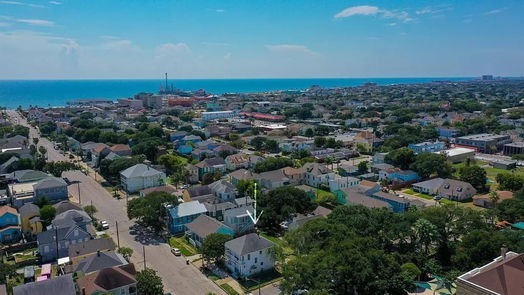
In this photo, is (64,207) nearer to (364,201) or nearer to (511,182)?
(364,201)

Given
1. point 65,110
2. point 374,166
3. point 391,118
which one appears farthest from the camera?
point 65,110

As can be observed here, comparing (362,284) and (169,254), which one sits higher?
(362,284)

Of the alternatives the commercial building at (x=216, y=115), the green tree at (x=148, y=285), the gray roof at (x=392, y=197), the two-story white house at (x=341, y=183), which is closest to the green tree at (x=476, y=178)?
the gray roof at (x=392, y=197)

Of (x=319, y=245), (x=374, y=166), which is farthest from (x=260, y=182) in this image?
(x=319, y=245)

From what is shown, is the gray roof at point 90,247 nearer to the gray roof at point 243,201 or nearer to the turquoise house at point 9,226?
the turquoise house at point 9,226

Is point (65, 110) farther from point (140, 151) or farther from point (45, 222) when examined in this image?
point (45, 222)

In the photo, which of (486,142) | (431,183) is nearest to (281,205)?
(431,183)
